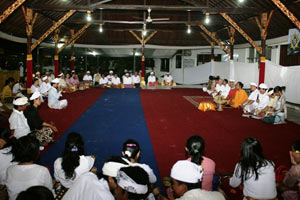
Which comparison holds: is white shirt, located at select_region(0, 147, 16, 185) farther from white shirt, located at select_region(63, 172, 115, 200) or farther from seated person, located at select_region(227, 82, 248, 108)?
seated person, located at select_region(227, 82, 248, 108)

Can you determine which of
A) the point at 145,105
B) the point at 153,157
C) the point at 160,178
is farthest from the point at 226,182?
the point at 145,105

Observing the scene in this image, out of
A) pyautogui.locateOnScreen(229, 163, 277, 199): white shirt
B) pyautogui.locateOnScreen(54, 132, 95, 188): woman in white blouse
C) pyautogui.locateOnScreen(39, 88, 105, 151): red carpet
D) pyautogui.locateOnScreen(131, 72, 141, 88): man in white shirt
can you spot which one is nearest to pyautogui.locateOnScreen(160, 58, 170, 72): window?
pyautogui.locateOnScreen(131, 72, 141, 88): man in white shirt

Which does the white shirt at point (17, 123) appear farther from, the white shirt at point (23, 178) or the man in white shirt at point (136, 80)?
the man in white shirt at point (136, 80)

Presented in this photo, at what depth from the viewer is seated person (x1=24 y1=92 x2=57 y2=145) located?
14.1ft

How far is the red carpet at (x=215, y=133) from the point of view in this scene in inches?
161

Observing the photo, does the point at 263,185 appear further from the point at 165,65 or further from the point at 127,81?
the point at 165,65

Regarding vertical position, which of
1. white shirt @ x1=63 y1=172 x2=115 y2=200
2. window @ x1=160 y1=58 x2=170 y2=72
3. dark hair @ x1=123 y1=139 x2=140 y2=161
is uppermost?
window @ x1=160 y1=58 x2=170 y2=72

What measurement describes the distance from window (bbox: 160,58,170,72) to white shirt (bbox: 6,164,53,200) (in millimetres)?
20424

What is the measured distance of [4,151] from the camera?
2.77 m

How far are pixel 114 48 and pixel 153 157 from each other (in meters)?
15.8

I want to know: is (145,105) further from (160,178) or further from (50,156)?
(160,178)

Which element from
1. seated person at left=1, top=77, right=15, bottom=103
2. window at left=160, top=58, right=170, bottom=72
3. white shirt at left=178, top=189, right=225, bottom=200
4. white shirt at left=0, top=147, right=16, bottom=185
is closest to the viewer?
white shirt at left=178, top=189, right=225, bottom=200

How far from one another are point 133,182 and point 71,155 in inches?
36.5

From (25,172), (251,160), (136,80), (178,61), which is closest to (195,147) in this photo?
(251,160)
